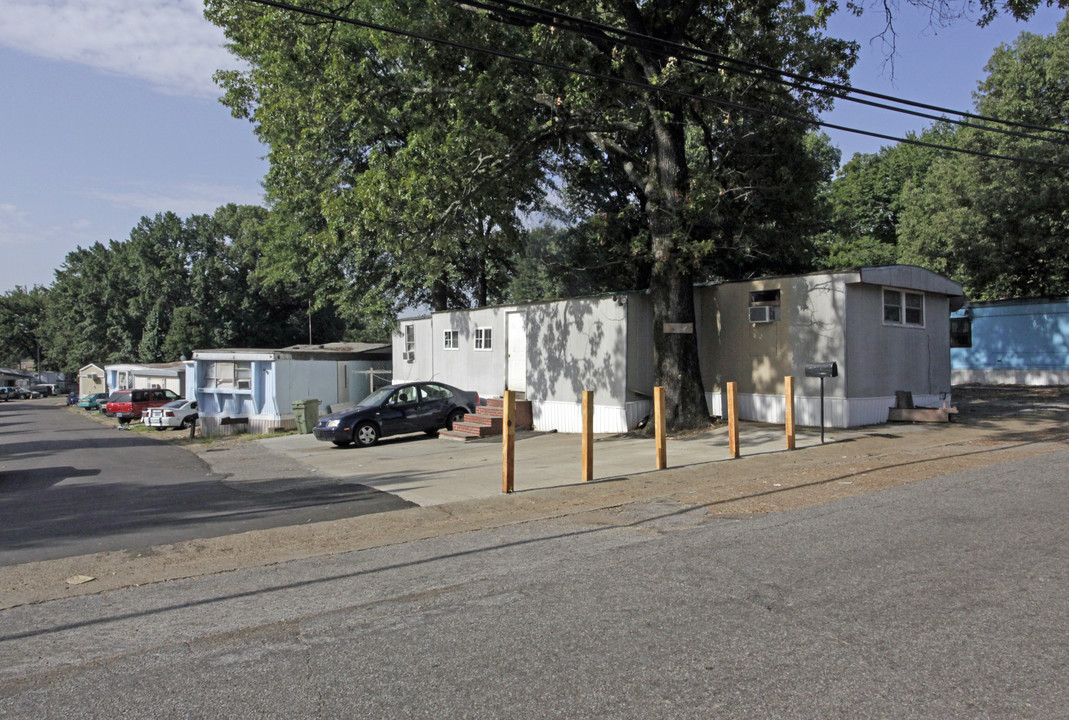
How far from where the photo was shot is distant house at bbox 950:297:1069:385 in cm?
2886

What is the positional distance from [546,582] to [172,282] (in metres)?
62.1

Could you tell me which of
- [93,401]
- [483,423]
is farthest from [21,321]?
[483,423]

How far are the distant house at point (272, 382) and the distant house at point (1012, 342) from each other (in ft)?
72.4

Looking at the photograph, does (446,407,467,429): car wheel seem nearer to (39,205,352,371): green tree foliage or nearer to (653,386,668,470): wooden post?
(653,386,668,470): wooden post

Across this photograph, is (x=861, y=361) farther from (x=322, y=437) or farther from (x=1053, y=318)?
(x=1053, y=318)

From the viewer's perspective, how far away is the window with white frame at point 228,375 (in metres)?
28.5

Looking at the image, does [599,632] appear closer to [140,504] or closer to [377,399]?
[140,504]

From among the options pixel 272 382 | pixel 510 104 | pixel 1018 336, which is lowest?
pixel 272 382

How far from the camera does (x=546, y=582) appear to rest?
6031 mm

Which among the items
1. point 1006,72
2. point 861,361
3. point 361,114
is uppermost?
point 1006,72

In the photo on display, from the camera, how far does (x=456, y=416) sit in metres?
20.4

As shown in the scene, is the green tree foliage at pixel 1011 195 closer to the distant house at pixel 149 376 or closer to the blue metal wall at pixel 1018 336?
the blue metal wall at pixel 1018 336

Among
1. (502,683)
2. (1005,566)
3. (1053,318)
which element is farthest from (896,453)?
(1053,318)

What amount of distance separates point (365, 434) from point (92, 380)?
5616 centimetres
